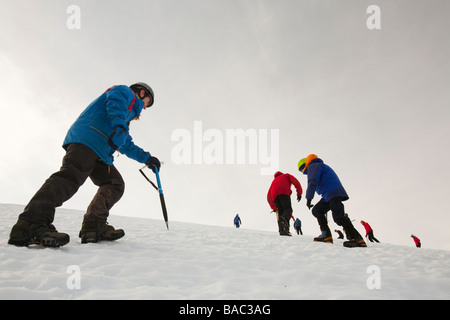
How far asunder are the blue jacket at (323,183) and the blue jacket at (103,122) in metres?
3.84

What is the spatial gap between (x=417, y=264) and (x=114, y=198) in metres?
4.18

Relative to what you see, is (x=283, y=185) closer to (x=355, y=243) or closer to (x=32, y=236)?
(x=355, y=243)

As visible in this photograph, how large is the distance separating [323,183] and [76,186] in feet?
14.6

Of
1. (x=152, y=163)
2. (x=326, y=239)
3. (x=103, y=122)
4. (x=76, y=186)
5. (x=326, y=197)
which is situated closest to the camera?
(x=76, y=186)

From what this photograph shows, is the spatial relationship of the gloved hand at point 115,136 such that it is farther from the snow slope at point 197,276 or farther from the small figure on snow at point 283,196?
the small figure on snow at point 283,196

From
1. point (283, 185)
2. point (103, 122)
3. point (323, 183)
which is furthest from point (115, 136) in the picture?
point (283, 185)

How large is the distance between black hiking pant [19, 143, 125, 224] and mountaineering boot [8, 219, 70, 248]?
63 millimetres

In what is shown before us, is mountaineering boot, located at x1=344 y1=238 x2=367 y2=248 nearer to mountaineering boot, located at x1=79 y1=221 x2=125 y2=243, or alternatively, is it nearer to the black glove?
the black glove

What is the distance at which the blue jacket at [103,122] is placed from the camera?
2.74 metres

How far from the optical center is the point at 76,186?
261 cm
